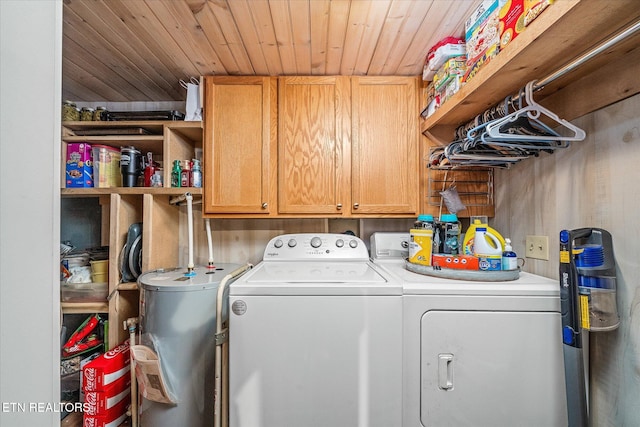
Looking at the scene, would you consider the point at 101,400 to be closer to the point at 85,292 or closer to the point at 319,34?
the point at 85,292

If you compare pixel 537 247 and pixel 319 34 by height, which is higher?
pixel 319 34

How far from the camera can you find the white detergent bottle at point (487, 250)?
1.21m

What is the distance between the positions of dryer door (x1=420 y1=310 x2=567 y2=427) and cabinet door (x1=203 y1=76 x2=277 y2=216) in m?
1.21

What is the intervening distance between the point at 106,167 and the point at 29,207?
67.1 inches

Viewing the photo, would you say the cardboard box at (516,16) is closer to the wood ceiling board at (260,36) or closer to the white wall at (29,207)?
the wood ceiling board at (260,36)

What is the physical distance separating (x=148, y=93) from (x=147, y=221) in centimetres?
105

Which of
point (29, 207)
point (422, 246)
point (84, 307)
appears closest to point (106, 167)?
point (84, 307)

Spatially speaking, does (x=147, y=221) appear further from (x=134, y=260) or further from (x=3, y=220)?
(x=3, y=220)

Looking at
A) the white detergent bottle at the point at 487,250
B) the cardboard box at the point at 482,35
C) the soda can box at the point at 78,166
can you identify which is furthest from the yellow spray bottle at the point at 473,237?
the soda can box at the point at 78,166

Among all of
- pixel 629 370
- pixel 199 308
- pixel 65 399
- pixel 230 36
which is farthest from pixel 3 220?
pixel 65 399

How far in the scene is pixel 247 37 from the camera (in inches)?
55.6

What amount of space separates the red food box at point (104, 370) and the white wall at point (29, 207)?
1.30m

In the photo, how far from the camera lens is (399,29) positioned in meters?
1.36

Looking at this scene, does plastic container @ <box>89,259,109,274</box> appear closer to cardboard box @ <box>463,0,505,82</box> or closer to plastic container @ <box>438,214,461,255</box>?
plastic container @ <box>438,214,461,255</box>
